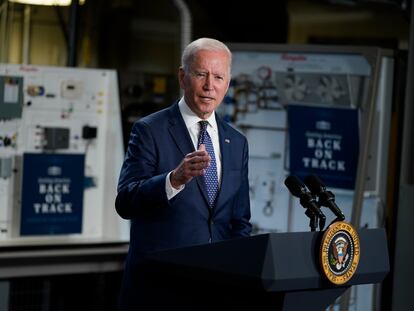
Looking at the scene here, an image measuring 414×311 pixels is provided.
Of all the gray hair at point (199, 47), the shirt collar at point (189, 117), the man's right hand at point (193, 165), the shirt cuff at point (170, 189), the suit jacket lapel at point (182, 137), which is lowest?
the shirt cuff at point (170, 189)

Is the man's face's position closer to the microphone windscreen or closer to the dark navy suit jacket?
the dark navy suit jacket

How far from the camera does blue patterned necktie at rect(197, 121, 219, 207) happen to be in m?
2.78

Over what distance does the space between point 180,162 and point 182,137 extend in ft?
0.29

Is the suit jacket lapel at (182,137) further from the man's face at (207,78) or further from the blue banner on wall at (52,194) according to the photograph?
the blue banner on wall at (52,194)

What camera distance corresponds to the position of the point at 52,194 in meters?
5.12

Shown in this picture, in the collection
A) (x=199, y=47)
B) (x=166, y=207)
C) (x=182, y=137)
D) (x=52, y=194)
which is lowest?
(x=52, y=194)

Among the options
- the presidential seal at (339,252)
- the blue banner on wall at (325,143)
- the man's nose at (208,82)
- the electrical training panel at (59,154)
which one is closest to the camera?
the presidential seal at (339,252)

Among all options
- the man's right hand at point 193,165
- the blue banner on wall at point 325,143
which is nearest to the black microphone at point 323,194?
the man's right hand at point 193,165

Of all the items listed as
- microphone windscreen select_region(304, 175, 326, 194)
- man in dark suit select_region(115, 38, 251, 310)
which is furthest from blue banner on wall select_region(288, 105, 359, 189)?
microphone windscreen select_region(304, 175, 326, 194)

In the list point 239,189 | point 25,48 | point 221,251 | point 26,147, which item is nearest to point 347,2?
point 25,48

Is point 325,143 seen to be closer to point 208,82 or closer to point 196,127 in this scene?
point 196,127

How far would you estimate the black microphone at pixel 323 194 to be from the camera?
7.84 feet

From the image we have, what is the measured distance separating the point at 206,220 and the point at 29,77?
2591mm

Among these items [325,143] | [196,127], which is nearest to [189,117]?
[196,127]
